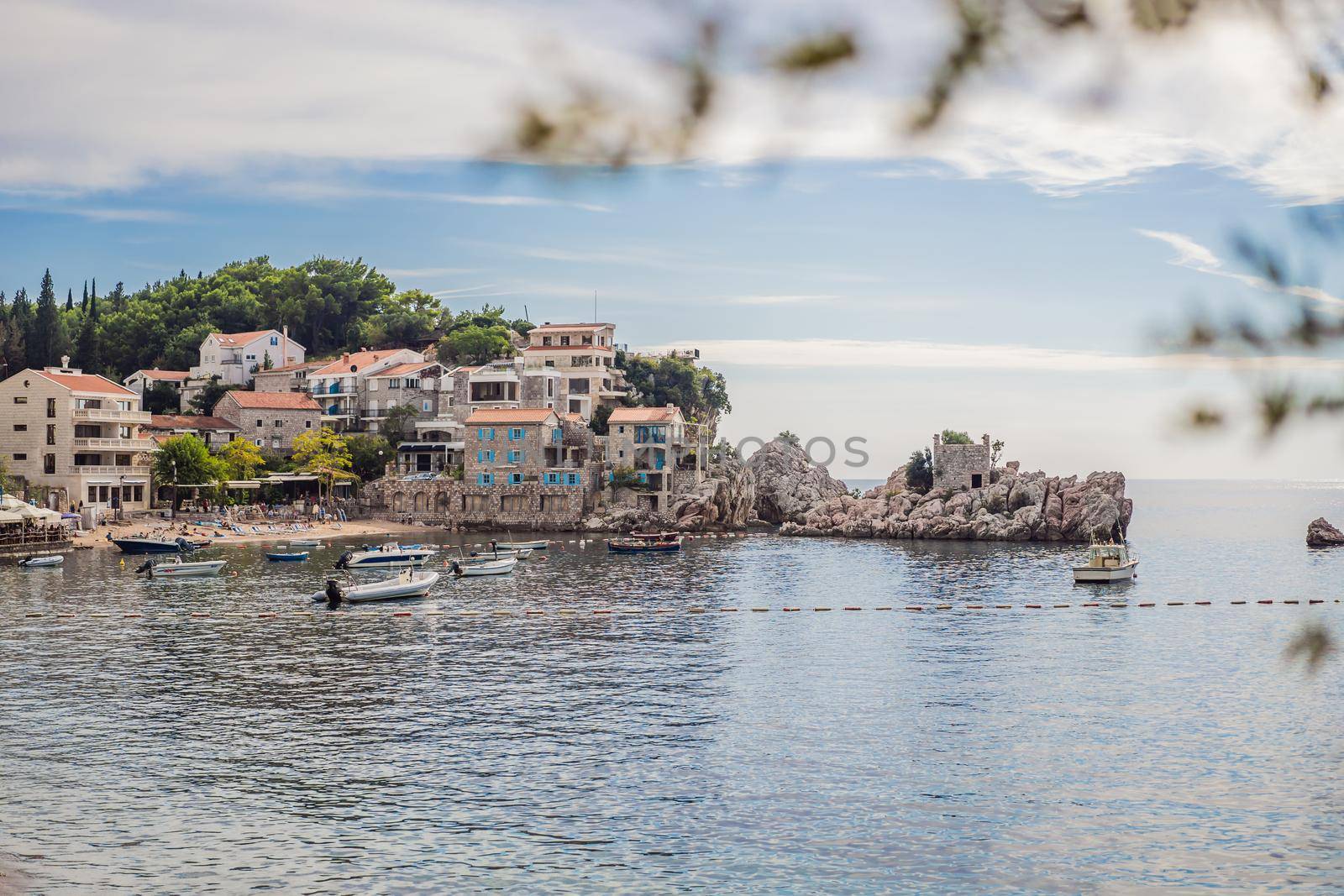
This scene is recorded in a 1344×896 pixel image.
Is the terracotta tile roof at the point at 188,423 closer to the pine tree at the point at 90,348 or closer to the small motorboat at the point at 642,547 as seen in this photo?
the pine tree at the point at 90,348

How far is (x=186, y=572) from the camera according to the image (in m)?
83.2

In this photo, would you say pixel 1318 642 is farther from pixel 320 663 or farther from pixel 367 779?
pixel 320 663

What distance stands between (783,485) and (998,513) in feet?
84.3

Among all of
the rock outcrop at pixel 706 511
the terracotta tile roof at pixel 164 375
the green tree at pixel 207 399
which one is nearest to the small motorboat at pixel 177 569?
the rock outcrop at pixel 706 511

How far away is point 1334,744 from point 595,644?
99.9ft

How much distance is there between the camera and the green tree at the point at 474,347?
153 meters

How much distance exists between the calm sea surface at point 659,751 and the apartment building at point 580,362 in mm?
71217

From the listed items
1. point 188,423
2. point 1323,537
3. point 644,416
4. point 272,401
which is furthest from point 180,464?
point 1323,537

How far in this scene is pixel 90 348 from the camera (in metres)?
160

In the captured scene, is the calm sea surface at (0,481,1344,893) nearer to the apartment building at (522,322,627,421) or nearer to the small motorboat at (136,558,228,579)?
the small motorboat at (136,558,228,579)

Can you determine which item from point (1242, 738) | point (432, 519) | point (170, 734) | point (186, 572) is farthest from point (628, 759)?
point (432, 519)

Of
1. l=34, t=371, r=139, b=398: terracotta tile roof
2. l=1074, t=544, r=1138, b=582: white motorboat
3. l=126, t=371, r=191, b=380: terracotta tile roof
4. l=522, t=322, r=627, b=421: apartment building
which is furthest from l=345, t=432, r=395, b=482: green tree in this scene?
l=1074, t=544, r=1138, b=582: white motorboat

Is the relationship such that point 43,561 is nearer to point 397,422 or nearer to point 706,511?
point 397,422

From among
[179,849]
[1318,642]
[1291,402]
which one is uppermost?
[1291,402]
